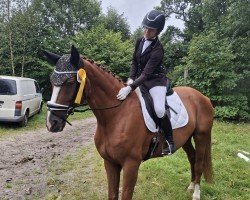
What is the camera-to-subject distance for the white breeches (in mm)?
4145

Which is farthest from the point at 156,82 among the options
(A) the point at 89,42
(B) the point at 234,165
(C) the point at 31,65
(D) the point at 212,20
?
(A) the point at 89,42

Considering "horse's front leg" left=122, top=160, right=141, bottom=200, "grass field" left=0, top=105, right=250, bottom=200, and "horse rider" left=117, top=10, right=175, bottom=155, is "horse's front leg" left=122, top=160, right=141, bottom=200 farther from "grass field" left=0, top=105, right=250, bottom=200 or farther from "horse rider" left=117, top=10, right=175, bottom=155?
"grass field" left=0, top=105, right=250, bottom=200

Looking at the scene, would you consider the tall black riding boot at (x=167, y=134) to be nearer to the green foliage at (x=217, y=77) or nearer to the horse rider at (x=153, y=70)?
the horse rider at (x=153, y=70)

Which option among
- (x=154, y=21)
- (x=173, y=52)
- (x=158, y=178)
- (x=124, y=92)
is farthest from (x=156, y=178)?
(x=173, y=52)

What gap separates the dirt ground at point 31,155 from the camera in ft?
19.2

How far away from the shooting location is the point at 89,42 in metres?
26.1

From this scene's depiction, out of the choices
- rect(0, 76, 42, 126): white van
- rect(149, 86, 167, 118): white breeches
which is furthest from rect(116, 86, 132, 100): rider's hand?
rect(0, 76, 42, 126): white van

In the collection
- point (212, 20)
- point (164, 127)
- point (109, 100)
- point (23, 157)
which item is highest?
point (212, 20)

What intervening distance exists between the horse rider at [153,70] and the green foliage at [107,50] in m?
19.8

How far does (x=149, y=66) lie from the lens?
13.4ft

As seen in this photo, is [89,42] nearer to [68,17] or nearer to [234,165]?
[68,17]

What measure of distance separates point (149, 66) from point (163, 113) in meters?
0.63

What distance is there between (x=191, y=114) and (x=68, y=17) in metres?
26.3

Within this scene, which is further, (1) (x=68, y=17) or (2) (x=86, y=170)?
(1) (x=68, y=17)
